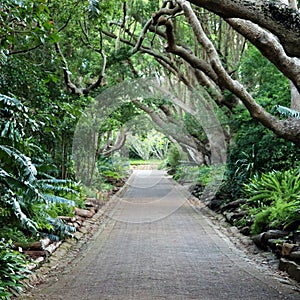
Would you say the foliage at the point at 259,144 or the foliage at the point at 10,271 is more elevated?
the foliage at the point at 259,144

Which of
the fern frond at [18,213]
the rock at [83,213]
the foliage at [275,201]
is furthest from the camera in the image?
the rock at [83,213]

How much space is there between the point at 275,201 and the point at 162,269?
3887 mm

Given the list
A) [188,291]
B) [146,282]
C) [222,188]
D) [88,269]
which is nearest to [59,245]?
[88,269]

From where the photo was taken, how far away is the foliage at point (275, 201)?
340 inches

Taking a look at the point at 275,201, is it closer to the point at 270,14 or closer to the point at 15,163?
the point at 15,163

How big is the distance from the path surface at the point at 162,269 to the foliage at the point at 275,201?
0.89 meters

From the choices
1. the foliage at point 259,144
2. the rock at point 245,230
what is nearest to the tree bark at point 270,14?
the rock at point 245,230

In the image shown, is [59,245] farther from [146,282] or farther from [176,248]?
[146,282]

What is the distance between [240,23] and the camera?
7.75 metres

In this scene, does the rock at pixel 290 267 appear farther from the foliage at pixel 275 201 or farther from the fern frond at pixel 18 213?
the fern frond at pixel 18 213

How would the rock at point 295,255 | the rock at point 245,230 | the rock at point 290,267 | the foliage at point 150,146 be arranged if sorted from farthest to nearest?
the foliage at point 150,146 < the rock at point 245,230 < the rock at point 295,255 < the rock at point 290,267

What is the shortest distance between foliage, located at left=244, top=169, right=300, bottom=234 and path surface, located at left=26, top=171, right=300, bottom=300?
89 cm

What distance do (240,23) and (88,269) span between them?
465 centimetres

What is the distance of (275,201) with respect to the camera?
10.1 m
